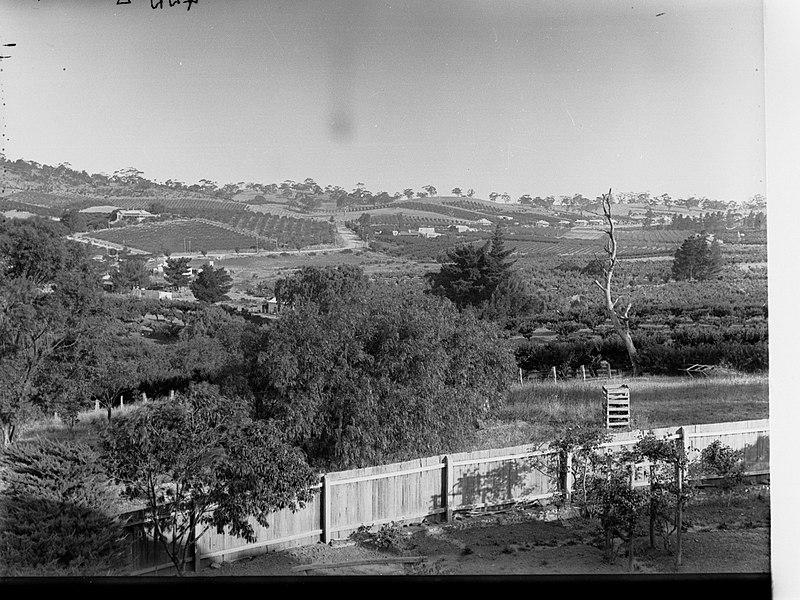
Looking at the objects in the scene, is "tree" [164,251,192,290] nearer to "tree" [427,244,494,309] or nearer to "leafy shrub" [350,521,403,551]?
"tree" [427,244,494,309]

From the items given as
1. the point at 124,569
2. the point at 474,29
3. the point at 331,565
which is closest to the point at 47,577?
the point at 124,569

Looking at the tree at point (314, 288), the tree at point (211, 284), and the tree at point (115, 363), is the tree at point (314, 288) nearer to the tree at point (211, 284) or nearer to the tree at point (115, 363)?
the tree at point (211, 284)

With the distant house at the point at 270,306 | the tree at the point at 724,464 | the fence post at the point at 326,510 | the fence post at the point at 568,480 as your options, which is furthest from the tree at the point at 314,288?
the tree at the point at 724,464

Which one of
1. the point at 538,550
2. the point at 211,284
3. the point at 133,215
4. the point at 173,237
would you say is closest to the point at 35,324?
the point at 133,215

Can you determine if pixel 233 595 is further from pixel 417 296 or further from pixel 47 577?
pixel 417 296

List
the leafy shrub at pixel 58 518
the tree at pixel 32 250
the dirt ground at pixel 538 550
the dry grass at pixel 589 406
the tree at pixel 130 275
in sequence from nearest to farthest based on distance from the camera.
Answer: the leafy shrub at pixel 58 518, the dirt ground at pixel 538 550, the tree at pixel 32 250, the tree at pixel 130 275, the dry grass at pixel 589 406

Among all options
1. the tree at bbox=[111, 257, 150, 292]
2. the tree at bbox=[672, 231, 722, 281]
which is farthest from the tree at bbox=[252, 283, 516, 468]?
the tree at bbox=[672, 231, 722, 281]

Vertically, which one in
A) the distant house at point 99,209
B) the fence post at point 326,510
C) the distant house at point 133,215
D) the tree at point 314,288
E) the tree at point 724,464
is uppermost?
the distant house at point 99,209

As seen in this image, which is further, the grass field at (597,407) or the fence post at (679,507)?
the grass field at (597,407)
